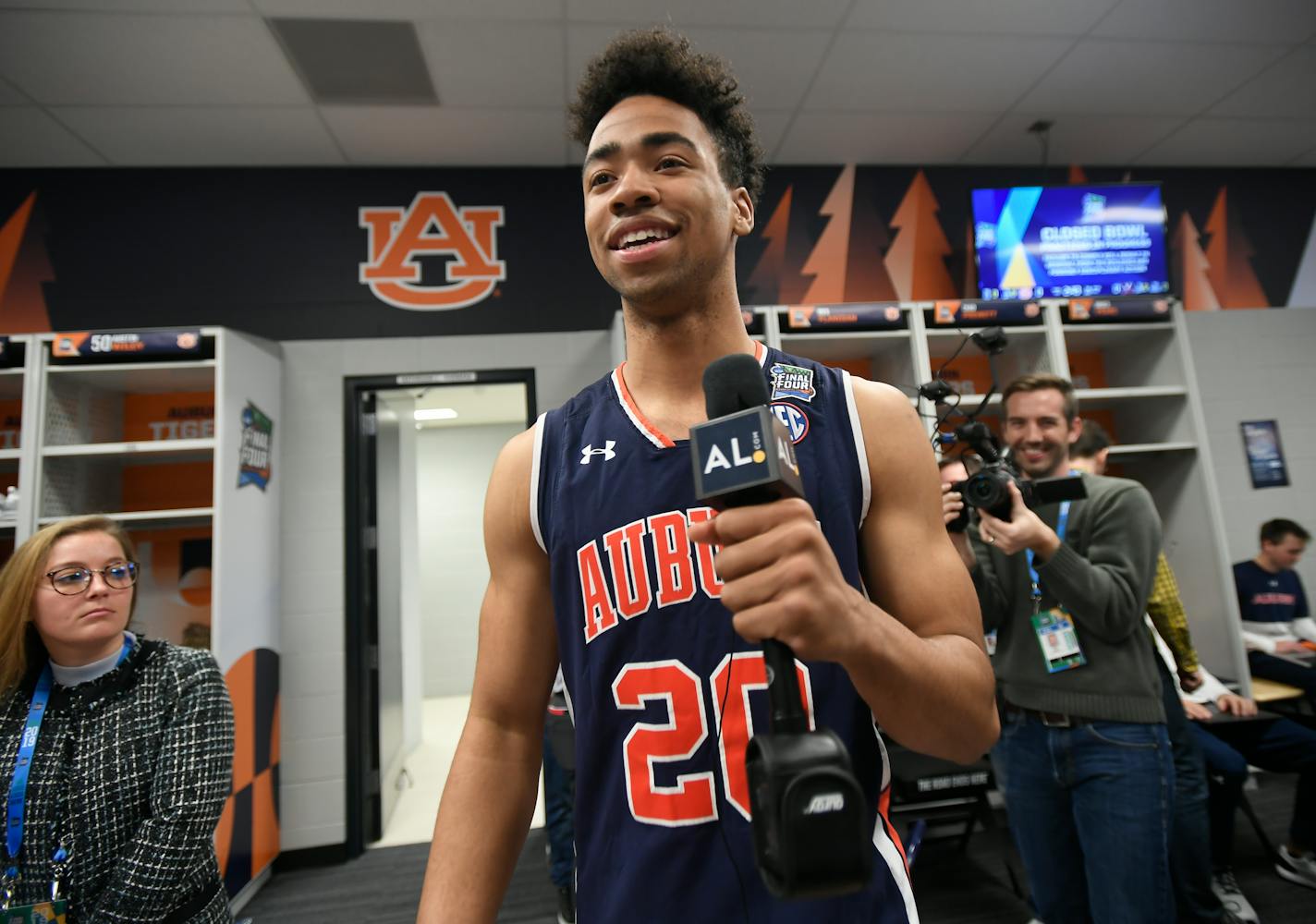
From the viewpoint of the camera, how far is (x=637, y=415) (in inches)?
34.9

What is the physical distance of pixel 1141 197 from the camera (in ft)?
12.8

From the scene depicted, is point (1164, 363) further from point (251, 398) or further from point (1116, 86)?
point (251, 398)

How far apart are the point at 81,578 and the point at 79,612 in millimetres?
88

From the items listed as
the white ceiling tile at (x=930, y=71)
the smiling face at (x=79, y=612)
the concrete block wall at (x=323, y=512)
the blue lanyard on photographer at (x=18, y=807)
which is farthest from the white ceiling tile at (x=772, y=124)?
the blue lanyard on photographer at (x=18, y=807)

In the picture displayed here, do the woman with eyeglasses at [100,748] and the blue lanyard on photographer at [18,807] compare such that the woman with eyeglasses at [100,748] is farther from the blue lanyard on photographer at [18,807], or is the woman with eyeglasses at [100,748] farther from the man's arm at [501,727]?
the man's arm at [501,727]

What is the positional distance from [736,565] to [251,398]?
3528 millimetres

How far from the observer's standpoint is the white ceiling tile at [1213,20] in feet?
10.3

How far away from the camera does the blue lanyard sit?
1536 mm

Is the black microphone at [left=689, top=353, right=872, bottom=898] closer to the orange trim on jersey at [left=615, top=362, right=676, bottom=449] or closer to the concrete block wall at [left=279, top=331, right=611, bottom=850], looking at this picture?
the orange trim on jersey at [left=615, top=362, right=676, bottom=449]

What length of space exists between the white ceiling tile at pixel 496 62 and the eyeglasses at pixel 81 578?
2491mm

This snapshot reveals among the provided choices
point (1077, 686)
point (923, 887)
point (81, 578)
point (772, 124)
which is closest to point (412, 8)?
point (772, 124)

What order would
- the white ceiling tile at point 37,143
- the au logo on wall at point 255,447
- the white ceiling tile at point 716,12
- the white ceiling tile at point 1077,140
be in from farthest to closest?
the white ceiling tile at point 1077,140, the white ceiling tile at point 37,143, the au logo on wall at point 255,447, the white ceiling tile at point 716,12

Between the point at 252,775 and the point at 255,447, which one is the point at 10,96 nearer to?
the point at 255,447

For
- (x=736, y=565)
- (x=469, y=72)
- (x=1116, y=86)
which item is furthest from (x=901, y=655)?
(x=1116, y=86)
